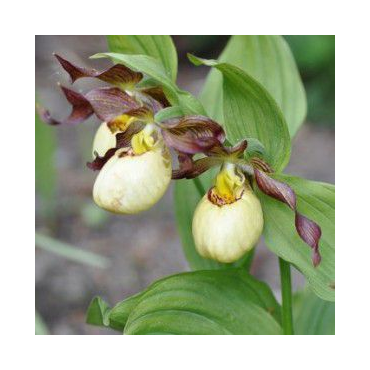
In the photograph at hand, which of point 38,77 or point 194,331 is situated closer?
point 194,331

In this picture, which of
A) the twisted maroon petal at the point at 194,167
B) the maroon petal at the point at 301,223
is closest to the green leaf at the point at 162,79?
the twisted maroon petal at the point at 194,167

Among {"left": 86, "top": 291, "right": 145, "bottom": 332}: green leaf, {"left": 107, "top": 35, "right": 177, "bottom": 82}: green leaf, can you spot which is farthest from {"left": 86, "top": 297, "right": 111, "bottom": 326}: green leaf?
{"left": 107, "top": 35, "right": 177, "bottom": 82}: green leaf

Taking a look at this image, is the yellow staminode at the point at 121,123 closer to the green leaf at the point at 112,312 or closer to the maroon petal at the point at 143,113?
the maroon petal at the point at 143,113

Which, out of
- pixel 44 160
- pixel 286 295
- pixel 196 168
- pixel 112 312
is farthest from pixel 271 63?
pixel 44 160

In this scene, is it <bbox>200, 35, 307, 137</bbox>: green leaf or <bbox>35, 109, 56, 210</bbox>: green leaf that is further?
<bbox>35, 109, 56, 210</bbox>: green leaf

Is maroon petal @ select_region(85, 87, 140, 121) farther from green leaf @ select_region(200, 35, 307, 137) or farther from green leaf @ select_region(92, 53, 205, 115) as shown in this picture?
green leaf @ select_region(200, 35, 307, 137)
